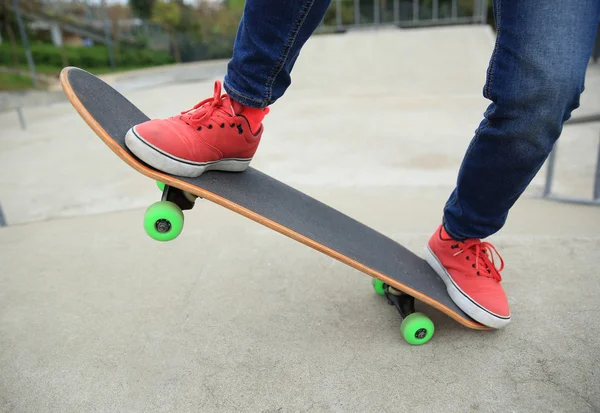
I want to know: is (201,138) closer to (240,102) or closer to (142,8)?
(240,102)

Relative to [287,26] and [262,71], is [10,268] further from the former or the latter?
[287,26]

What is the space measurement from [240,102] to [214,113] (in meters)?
0.08

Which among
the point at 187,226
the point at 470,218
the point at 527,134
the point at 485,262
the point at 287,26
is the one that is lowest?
the point at 187,226

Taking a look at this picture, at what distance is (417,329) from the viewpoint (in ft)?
4.03

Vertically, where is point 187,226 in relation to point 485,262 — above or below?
below

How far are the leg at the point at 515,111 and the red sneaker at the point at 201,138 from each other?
0.59 meters

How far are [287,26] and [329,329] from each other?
2.75 ft

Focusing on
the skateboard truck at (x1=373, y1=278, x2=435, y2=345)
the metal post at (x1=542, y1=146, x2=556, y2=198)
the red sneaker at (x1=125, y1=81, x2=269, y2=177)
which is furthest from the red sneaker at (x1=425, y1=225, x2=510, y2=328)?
the metal post at (x1=542, y1=146, x2=556, y2=198)

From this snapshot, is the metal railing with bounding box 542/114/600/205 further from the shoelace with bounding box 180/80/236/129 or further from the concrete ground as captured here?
the shoelace with bounding box 180/80/236/129

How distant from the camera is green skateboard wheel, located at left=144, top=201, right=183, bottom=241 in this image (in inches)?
45.1

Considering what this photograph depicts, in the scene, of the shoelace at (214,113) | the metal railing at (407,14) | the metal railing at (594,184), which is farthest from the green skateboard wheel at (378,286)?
the metal railing at (407,14)

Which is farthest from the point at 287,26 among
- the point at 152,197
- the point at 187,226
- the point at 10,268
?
the point at 152,197

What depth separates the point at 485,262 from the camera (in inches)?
52.4

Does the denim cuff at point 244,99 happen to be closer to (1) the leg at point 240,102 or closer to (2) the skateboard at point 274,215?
(1) the leg at point 240,102
